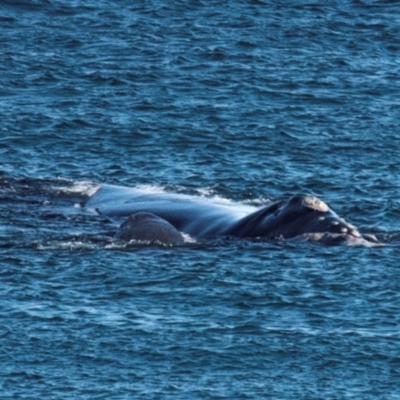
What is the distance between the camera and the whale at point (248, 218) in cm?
3200

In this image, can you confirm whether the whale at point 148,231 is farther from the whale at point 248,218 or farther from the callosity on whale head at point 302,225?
the callosity on whale head at point 302,225

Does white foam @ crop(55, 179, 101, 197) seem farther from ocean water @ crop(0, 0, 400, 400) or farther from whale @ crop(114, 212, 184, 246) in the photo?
whale @ crop(114, 212, 184, 246)

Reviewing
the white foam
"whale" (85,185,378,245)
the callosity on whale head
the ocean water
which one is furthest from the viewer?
the white foam

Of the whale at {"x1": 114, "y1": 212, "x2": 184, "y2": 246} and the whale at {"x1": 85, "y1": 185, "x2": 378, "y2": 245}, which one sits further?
the whale at {"x1": 85, "y1": 185, "x2": 378, "y2": 245}

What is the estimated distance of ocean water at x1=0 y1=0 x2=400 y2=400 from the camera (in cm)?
2475

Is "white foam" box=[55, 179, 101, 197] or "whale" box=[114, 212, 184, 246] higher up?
"whale" box=[114, 212, 184, 246]

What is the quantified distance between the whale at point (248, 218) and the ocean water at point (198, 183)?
51 cm

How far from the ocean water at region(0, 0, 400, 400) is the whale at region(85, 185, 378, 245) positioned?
512mm

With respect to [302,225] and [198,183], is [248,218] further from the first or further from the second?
[198,183]

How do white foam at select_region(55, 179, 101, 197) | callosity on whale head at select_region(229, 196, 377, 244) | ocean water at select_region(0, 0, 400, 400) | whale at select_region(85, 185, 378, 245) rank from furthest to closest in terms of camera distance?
white foam at select_region(55, 179, 101, 197), whale at select_region(85, 185, 378, 245), callosity on whale head at select_region(229, 196, 377, 244), ocean water at select_region(0, 0, 400, 400)

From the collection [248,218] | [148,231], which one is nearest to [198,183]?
[248,218]

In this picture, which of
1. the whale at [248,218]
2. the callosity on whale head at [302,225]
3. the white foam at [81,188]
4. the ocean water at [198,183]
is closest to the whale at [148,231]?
the whale at [248,218]

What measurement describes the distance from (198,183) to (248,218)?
5466 millimetres

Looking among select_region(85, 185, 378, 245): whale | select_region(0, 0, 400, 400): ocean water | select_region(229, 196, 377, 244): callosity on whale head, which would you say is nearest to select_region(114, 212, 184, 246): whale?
select_region(85, 185, 378, 245): whale
